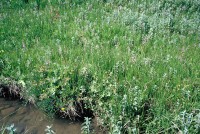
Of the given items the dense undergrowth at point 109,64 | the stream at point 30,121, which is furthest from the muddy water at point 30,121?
the dense undergrowth at point 109,64

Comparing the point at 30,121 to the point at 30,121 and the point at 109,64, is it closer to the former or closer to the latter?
the point at 30,121

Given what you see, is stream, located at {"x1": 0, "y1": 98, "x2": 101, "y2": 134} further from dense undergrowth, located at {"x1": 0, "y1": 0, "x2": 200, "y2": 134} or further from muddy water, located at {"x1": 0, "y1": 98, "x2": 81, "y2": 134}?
dense undergrowth, located at {"x1": 0, "y1": 0, "x2": 200, "y2": 134}

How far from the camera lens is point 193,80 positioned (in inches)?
235

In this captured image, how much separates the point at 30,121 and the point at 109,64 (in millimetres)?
2118

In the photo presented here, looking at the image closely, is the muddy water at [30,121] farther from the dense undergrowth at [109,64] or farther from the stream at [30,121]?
the dense undergrowth at [109,64]

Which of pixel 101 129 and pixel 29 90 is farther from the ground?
pixel 29 90

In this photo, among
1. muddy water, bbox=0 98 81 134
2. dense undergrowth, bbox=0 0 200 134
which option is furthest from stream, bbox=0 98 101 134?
dense undergrowth, bbox=0 0 200 134

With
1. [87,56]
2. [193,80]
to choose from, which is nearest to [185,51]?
[193,80]

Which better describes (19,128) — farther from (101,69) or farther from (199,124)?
(199,124)

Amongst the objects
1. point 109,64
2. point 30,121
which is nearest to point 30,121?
point 30,121

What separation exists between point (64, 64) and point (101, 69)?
0.84 m

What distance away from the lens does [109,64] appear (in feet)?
21.6

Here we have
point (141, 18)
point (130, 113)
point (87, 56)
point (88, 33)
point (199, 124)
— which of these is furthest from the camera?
point (141, 18)

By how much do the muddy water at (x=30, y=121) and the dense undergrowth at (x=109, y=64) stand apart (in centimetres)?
21
